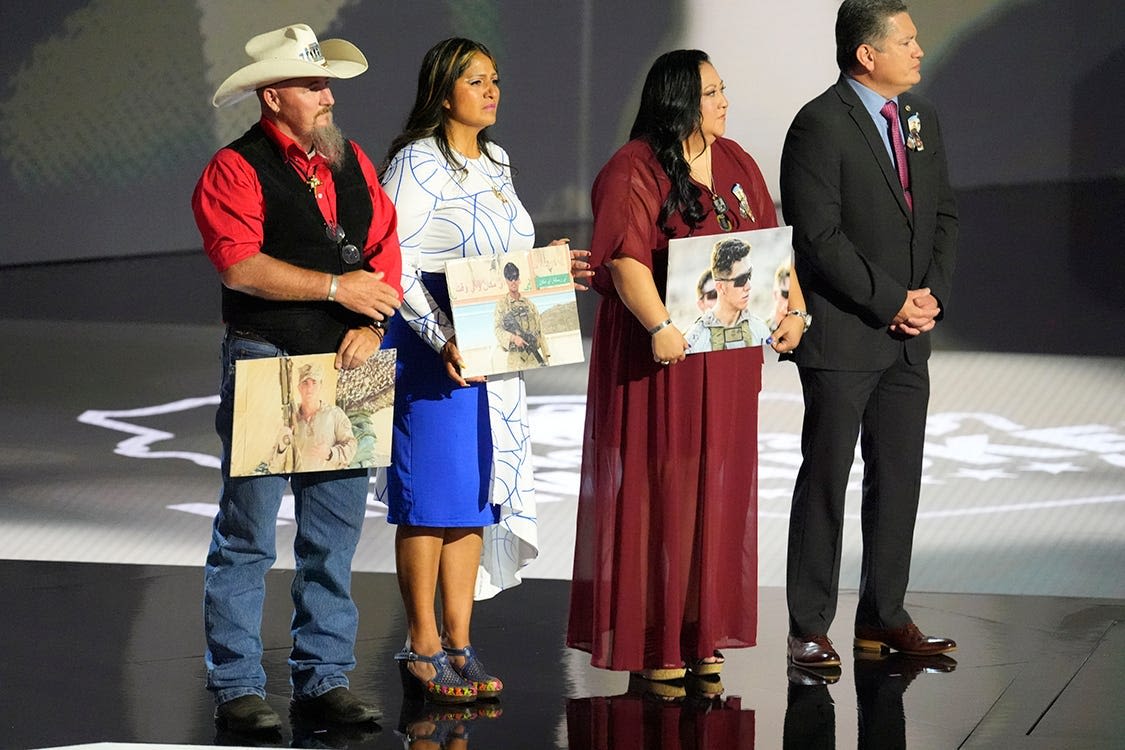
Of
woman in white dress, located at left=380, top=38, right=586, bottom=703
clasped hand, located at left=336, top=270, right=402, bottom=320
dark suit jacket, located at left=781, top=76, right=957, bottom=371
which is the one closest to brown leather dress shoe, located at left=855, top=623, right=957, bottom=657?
dark suit jacket, located at left=781, top=76, right=957, bottom=371

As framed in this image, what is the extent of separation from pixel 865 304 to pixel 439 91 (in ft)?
3.56

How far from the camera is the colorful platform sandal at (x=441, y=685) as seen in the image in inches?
143

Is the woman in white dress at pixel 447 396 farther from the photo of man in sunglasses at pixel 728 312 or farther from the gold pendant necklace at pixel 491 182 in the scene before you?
the photo of man in sunglasses at pixel 728 312

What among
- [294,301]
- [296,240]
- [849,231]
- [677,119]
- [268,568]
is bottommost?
[268,568]

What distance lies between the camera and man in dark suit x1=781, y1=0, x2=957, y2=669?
3.89m

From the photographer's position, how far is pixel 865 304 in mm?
3885

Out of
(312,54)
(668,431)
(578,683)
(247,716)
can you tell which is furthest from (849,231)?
(247,716)

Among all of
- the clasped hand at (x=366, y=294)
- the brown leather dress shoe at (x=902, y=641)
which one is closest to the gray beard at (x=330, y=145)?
the clasped hand at (x=366, y=294)

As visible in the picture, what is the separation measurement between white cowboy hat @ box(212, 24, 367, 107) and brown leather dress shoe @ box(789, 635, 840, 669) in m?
1.61

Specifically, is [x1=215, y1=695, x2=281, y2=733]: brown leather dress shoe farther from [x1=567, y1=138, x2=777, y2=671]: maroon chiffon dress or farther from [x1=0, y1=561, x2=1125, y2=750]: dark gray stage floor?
[x1=567, y1=138, x2=777, y2=671]: maroon chiffon dress

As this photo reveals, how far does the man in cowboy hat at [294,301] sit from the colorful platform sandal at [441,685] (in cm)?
17

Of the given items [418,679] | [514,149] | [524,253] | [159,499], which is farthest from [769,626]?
[514,149]

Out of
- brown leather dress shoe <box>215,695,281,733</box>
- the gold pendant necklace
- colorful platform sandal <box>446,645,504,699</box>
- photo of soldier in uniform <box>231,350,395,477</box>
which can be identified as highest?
the gold pendant necklace

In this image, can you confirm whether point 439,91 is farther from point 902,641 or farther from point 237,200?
point 902,641
